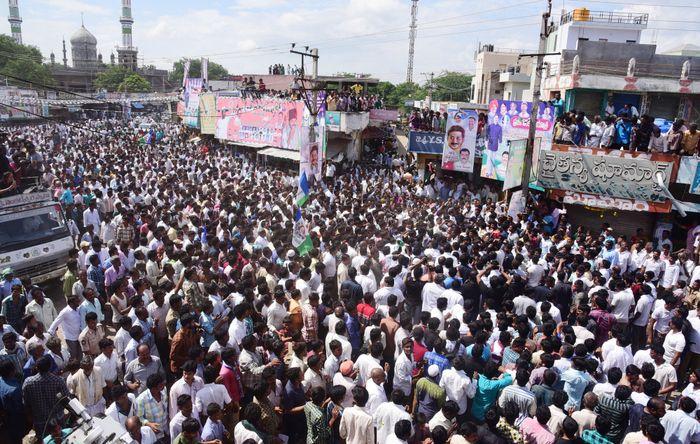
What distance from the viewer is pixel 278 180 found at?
58.3 ft

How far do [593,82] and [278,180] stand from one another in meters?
11.2

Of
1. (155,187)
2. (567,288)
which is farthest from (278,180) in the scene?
(567,288)

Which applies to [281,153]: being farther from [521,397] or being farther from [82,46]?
[82,46]

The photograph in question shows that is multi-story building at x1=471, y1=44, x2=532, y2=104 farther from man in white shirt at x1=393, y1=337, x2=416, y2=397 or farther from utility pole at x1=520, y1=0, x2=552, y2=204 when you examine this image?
man in white shirt at x1=393, y1=337, x2=416, y2=397

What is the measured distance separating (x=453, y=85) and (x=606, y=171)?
72779mm

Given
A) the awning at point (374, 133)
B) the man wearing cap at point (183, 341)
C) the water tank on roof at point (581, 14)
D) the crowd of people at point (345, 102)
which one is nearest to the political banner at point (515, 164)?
the man wearing cap at point (183, 341)

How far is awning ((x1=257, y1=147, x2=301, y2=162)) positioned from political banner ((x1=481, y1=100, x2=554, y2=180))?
30.0 ft

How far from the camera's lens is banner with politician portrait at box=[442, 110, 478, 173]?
16.4 meters

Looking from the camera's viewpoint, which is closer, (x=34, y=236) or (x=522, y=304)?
(x=522, y=304)

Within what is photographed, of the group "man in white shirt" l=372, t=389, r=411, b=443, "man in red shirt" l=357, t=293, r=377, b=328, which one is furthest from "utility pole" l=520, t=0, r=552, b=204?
"man in white shirt" l=372, t=389, r=411, b=443

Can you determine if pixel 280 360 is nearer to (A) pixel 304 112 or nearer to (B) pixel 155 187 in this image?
(B) pixel 155 187

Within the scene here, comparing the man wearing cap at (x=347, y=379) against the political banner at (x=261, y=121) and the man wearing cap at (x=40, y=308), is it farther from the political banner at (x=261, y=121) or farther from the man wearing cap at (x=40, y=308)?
the political banner at (x=261, y=121)

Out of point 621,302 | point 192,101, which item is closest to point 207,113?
point 192,101

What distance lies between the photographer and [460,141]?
54.4ft
